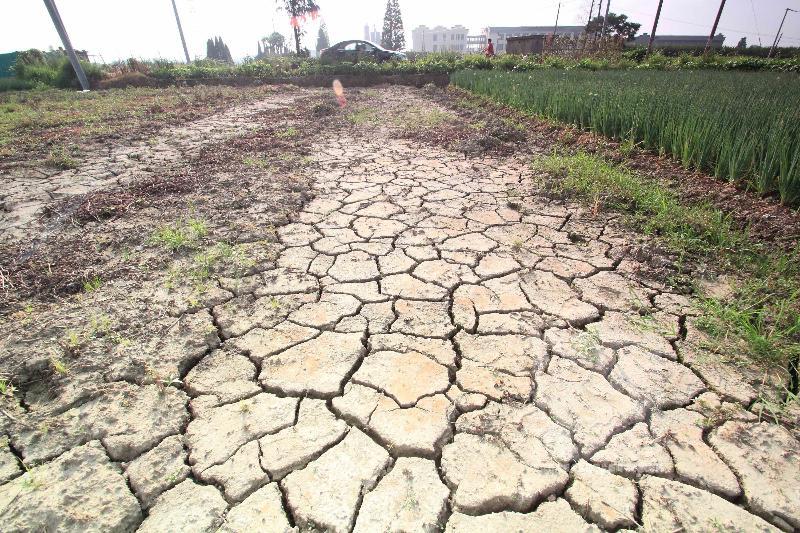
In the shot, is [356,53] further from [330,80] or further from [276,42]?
[276,42]

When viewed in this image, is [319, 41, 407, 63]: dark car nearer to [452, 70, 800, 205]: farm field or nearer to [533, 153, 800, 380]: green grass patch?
[452, 70, 800, 205]: farm field

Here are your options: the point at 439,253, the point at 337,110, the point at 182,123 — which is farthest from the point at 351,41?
the point at 439,253

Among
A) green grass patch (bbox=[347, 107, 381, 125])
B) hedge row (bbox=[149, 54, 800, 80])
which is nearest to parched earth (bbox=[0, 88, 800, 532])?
green grass patch (bbox=[347, 107, 381, 125])

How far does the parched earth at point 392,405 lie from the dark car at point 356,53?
52.2 ft

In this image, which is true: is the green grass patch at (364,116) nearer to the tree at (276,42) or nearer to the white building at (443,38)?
the tree at (276,42)

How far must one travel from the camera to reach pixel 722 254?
2.60 meters

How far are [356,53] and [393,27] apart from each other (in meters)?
39.2

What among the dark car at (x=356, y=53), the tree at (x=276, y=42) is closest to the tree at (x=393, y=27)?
the tree at (x=276, y=42)

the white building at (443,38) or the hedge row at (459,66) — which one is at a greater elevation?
the white building at (443,38)

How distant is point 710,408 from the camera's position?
1.61 m

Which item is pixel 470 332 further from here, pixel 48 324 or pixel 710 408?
pixel 48 324

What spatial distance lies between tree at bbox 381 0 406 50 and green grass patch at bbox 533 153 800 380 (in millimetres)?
51371

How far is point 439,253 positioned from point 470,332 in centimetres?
88

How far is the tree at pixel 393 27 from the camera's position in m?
48.2
